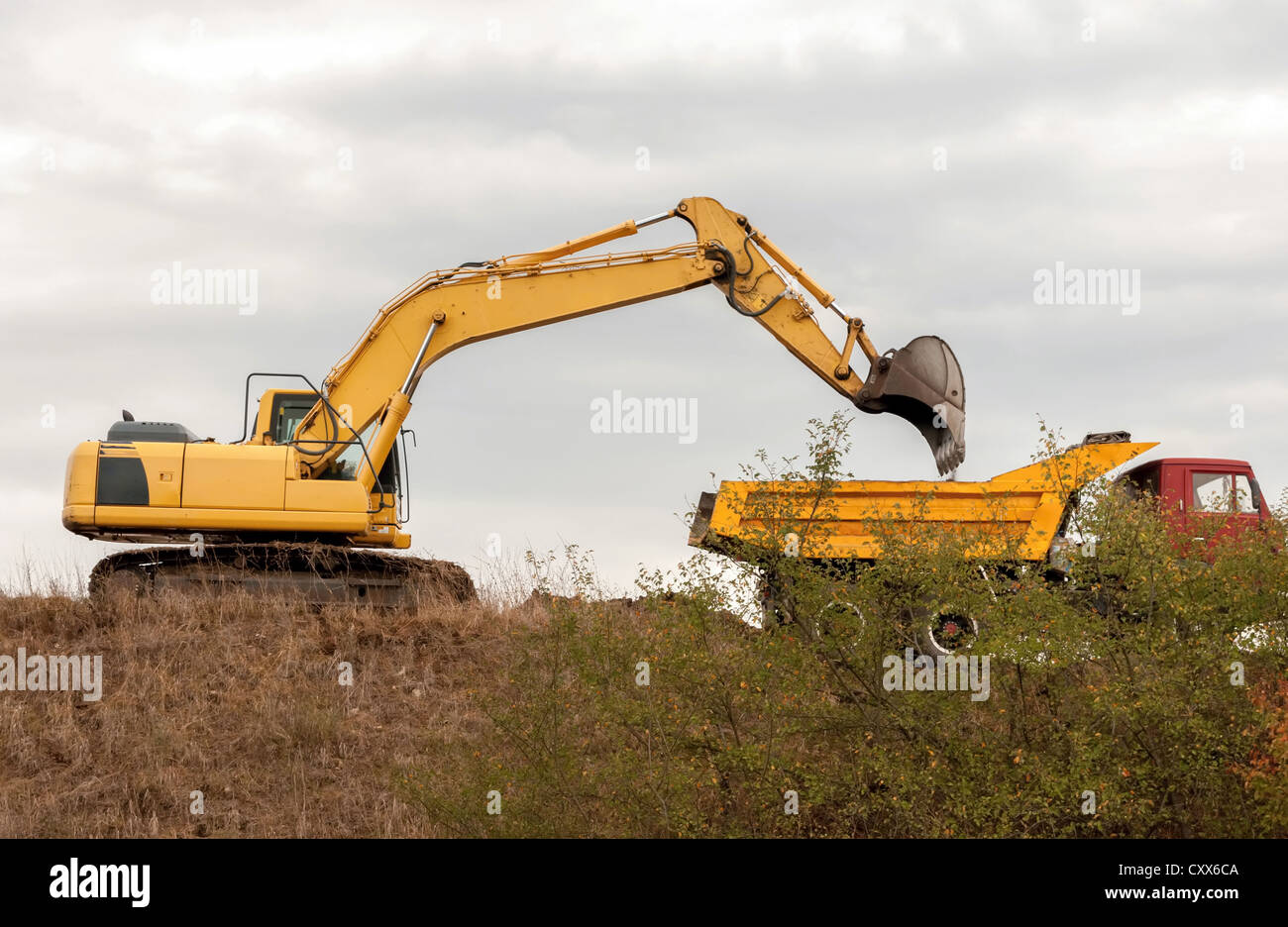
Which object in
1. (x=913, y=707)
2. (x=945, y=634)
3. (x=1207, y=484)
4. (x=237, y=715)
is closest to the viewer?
(x=913, y=707)

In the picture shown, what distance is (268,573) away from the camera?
15.9 m

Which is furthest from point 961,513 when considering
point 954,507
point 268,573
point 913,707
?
point 268,573

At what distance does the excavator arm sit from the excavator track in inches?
37.1

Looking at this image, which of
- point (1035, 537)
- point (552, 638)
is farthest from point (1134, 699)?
point (1035, 537)

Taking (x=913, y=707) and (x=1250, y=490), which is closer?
(x=913, y=707)

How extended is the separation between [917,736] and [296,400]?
31.5 ft

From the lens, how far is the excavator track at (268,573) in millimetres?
15836

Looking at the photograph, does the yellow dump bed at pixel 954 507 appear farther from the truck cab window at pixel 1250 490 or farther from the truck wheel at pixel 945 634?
the truck wheel at pixel 945 634

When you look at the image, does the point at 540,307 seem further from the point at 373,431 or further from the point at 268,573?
the point at 268,573

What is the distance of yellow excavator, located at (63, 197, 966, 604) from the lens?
1557cm

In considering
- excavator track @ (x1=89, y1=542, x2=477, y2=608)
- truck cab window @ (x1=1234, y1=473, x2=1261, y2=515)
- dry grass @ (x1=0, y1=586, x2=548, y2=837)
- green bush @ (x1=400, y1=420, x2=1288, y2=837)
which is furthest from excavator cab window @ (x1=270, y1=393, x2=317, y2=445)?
truck cab window @ (x1=1234, y1=473, x2=1261, y2=515)

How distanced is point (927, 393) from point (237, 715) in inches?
319

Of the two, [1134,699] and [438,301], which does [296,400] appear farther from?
[1134,699]
